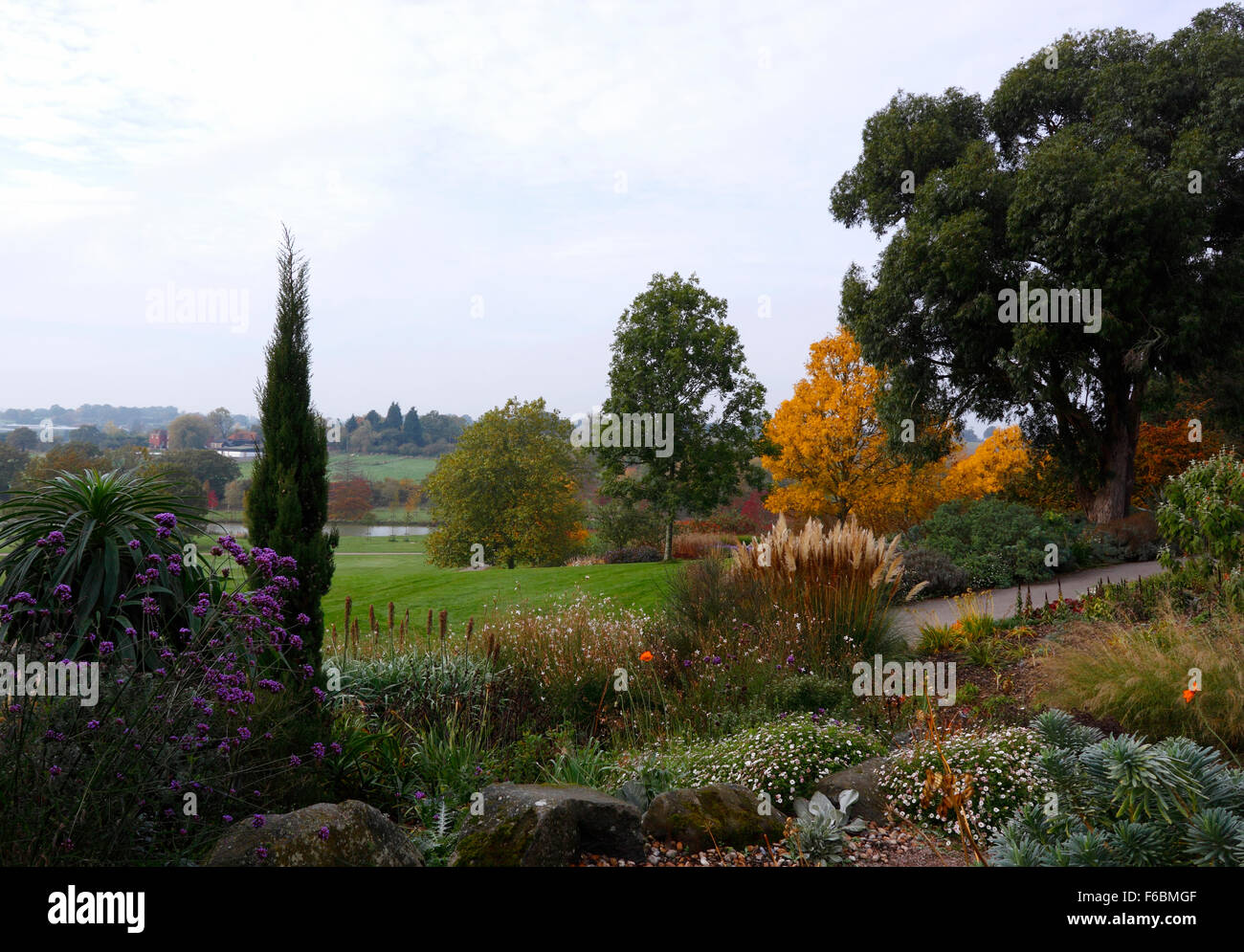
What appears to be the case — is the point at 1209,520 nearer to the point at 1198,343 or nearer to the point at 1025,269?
the point at 1198,343

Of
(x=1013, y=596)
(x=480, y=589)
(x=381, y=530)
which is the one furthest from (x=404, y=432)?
(x=1013, y=596)

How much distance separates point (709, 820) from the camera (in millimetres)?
3844

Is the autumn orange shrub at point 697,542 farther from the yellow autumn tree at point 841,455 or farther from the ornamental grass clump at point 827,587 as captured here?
the ornamental grass clump at point 827,587

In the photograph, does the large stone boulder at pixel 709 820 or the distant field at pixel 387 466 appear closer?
the large stone boulder at pixel 709 820

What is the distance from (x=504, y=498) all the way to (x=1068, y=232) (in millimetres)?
17147

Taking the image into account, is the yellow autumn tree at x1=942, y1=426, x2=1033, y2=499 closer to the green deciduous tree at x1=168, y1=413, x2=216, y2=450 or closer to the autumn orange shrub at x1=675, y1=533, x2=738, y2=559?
the autumn orange shrub at x1=675, y1=533, x2=738, y2=559

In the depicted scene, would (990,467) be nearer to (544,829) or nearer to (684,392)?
(684,392)

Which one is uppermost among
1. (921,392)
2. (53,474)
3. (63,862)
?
(921,392)

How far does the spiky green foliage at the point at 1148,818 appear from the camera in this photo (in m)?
2.18

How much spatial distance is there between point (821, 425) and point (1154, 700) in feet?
54.0

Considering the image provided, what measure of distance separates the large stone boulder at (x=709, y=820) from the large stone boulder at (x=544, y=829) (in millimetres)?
304

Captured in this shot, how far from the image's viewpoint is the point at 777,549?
8.05m

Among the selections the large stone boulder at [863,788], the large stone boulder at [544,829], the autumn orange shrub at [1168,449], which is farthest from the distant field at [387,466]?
the autumn orange shrub at [1168,449]
